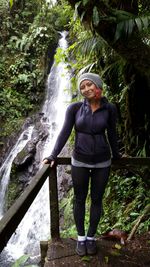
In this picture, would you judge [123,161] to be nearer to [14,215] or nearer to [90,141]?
[90,141]

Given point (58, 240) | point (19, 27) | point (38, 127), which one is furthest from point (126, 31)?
point (19, 27)

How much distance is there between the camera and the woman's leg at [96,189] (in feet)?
10.9

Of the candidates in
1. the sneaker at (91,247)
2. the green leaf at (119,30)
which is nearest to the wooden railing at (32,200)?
the sneaker at (91,247)

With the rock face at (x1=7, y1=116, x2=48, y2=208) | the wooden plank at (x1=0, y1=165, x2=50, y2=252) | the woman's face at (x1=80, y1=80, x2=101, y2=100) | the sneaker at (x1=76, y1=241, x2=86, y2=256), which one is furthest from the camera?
the rock face at (x1=7, y1=116, x2=48, y2=208)

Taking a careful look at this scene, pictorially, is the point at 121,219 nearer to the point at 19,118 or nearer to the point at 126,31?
the point at 126,31

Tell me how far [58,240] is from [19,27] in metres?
12.8

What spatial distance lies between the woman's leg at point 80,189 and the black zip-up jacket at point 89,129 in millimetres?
130

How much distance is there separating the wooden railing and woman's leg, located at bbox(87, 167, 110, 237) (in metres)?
0.41

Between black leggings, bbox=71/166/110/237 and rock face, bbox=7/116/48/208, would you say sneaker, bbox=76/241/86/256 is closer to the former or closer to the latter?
black leggings, bbox=71/166/110/237

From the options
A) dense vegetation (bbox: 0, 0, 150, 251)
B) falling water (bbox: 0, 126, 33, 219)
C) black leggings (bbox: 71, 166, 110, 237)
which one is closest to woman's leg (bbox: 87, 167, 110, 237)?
black leggings (bbox: 71, 166, 110, 237)

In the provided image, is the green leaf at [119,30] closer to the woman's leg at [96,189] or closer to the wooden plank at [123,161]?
the wooden plank at [123,161]

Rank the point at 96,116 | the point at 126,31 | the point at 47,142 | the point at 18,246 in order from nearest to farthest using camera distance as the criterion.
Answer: the point at 96,116, the point at 126,31, the point at 18,246, the point at 47,142

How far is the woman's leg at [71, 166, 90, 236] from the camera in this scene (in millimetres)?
3332

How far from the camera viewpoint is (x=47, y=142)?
10.6 meters
